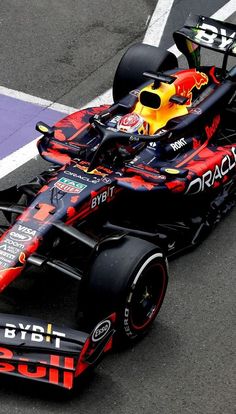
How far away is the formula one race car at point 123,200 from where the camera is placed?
6914 mm

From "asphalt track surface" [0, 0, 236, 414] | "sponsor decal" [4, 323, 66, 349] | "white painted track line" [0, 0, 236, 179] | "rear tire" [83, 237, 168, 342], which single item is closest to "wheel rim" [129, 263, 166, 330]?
"rear tire" [83, 237, 168, 342]

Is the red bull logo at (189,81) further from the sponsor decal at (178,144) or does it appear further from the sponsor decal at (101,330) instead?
the sponsor decal at (101,330)

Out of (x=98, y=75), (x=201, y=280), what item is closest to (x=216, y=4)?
(x=98, y=75)

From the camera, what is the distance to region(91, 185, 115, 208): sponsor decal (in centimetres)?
789

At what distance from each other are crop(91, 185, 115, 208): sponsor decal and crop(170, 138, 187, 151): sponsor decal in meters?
0.82

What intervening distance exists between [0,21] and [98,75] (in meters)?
1.79

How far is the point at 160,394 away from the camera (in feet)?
23.4

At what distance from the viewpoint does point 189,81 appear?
9172 millimetres

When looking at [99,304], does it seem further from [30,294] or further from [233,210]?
[233,210]

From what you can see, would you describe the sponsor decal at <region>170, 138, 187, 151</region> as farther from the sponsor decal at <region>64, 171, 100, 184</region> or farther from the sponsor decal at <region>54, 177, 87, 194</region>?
the sponsor decal at <region>54, 177, 87, 194</region>

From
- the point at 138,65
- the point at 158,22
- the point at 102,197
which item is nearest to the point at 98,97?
the point at 138,65

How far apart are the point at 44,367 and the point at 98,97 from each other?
189 inches

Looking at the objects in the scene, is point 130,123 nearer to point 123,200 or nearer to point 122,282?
point 123,200

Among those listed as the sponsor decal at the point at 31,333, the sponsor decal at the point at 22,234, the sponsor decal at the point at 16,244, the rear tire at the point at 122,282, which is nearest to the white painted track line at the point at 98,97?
the sponsor decal at the point at 22,234
